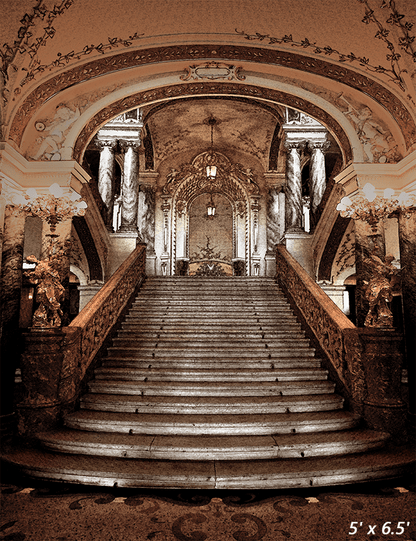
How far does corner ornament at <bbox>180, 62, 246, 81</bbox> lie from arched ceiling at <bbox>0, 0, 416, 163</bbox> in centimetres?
2

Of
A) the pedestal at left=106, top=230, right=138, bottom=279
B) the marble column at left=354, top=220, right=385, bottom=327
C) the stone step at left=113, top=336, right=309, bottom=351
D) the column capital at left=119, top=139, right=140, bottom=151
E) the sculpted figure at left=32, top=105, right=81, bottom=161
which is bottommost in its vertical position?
the stone step at left=113, top=336, right=309, bottom=351

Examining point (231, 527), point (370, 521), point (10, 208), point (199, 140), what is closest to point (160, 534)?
point (231, 527)

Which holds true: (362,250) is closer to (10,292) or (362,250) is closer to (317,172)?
(317,172)

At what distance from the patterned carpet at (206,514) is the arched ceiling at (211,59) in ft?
14.9

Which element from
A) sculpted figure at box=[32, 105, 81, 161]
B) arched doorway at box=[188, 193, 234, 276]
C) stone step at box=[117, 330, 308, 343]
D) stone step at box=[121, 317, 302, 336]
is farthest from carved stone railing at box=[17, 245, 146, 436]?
arched doorway at box=[188, 193, 234, 276]

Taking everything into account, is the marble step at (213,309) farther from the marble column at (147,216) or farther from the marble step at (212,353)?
the marble column at (147,216)

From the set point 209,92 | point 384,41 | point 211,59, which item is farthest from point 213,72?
point 384,41

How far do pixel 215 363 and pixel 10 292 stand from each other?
2937 millimetres

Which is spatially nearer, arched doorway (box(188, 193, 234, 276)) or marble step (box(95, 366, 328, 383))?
marble step (box(95, 366, 328, 383))

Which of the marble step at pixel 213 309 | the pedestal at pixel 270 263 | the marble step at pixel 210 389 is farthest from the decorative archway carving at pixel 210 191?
the marble step at pixel 210 389

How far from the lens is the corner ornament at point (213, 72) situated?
6234 mm

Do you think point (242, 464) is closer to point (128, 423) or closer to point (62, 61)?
point (128, 423)

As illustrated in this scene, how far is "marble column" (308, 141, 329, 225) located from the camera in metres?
9.68

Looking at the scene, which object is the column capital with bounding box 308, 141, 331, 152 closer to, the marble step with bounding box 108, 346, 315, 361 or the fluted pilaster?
the fluted pilaster
